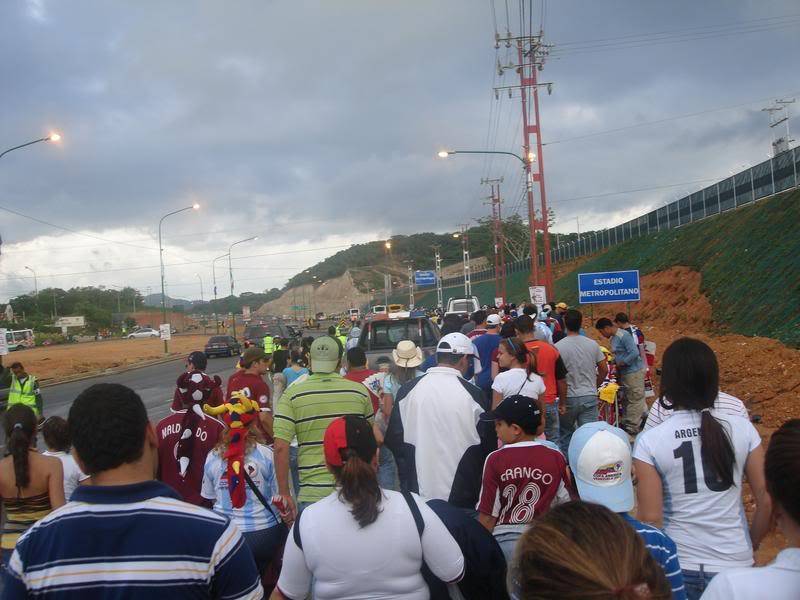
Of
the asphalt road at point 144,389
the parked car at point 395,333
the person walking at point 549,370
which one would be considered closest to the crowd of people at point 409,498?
the person walking at point 549,370

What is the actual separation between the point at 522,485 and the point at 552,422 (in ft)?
14.4

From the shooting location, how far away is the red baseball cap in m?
3.13

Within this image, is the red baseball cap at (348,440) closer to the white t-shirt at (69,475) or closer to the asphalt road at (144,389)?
the white t-shirt at (69,475)

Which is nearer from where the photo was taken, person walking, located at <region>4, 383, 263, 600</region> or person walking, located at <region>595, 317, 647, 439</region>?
person walking, located at <region>4, 383, 263, 600</region>

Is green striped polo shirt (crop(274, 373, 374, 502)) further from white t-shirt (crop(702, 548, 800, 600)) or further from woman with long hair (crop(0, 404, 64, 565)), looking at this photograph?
white t-shirt (crop(702, 548, 800, 600))

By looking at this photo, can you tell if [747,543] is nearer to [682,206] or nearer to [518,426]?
[518,426]

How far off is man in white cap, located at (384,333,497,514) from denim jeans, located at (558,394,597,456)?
363cm

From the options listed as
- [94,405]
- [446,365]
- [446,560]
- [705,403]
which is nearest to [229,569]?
[94,405]

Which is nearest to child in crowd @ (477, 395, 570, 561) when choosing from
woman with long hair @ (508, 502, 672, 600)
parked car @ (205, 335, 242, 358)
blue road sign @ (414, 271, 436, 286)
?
woman with long hair @ (508, 502, 672, 600)

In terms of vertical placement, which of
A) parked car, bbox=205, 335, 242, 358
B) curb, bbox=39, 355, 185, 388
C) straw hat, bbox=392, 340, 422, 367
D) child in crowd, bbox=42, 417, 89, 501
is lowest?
curb, bbox=39, 355, 185, 388

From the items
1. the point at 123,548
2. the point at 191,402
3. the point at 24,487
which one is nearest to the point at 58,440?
the point at 24,487

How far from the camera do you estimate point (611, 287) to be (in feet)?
55.5

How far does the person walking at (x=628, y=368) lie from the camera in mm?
9664

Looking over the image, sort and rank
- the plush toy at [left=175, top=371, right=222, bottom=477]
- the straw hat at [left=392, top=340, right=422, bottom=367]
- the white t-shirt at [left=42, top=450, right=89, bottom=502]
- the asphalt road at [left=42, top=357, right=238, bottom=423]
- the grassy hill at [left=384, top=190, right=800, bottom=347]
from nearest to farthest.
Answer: the white t-shirt at [left=42, top=450, right=89, bottom=502] → the plush toy at [left=175, top=371, right=222, bottom=477] → the straw hat at [left=392, top=340, right=422, bottom=367] → the grassy hill at [left=384, top=190, right=800, bottom=347] → the asphalt road at [left=42, top=357, right=238, bottom=423]
